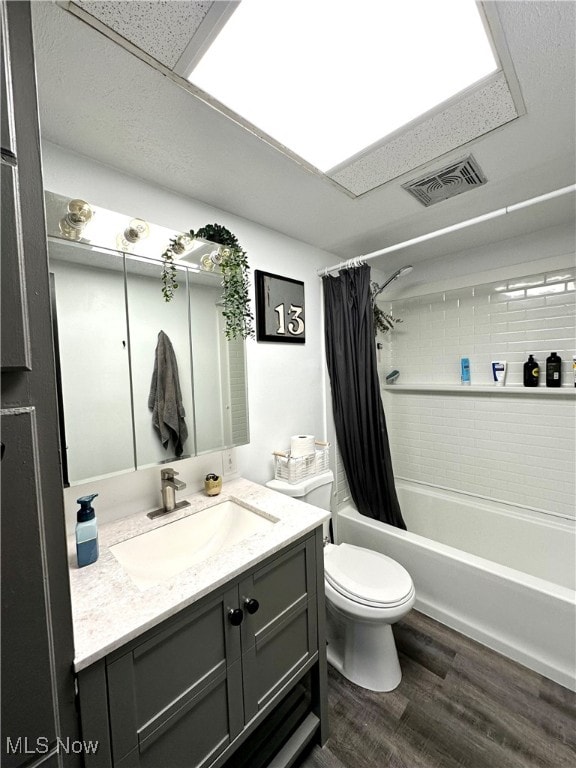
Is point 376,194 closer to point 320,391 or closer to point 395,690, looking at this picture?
point 320,391

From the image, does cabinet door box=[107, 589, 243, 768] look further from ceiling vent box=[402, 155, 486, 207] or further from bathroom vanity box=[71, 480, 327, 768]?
ceiling vent box=[402, 155, 486, 207]

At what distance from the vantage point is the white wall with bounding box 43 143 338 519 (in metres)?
1.23

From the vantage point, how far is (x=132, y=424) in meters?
1.27

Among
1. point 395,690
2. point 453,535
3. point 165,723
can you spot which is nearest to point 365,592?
point 395,690

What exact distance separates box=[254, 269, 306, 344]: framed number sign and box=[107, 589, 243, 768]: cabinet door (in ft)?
4.39

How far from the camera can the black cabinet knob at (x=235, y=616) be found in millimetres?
922

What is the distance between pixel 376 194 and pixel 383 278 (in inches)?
50.9

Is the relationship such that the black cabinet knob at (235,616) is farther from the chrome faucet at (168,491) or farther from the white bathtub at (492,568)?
the white bathtub at (492,568)

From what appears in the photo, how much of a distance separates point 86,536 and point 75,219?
3.59 feet

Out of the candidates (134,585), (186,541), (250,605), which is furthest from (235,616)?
(186,541)

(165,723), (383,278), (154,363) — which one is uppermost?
(383,278)

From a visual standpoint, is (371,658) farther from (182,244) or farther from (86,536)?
(182,244)

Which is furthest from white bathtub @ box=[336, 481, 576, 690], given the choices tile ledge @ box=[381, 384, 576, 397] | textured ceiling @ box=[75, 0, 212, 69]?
textured ceiling @ box=[75, 0, 212, 69]

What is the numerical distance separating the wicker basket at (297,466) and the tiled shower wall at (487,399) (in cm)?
127
